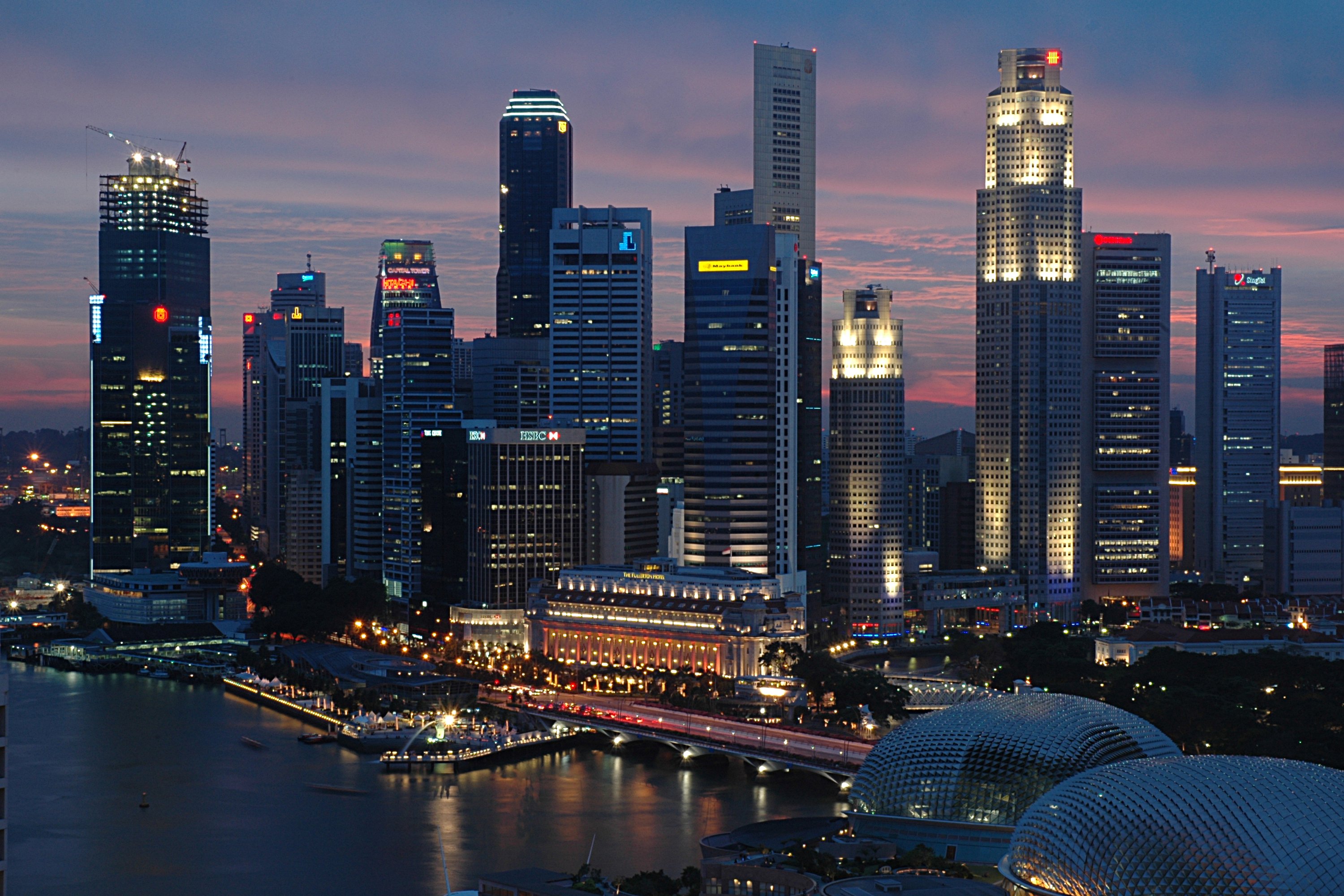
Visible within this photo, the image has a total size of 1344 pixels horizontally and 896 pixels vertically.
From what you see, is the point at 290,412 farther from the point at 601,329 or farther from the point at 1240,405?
the point at 1240,405

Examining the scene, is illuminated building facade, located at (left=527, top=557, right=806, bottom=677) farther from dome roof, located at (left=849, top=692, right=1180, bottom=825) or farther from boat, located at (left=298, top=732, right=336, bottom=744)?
dome roof, located at (left=849, top=692, right=1180, bottom=825)

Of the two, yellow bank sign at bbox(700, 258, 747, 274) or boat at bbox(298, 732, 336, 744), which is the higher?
yellow bank sign at bbox(700, 258, 747, 274)

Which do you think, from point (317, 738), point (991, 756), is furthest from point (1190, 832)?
point (317, 738)

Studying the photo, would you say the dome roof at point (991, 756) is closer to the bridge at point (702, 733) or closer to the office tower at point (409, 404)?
the bridge at point (702, 733)

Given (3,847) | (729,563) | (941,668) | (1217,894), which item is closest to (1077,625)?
(941,668)

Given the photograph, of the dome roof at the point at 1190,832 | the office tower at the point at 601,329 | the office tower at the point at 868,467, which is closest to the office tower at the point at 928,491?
the office tower at the point at 868,467

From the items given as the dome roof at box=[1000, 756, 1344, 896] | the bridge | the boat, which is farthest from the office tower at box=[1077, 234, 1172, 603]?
the dome roof at box=[1000, 756, 1344, 896]
